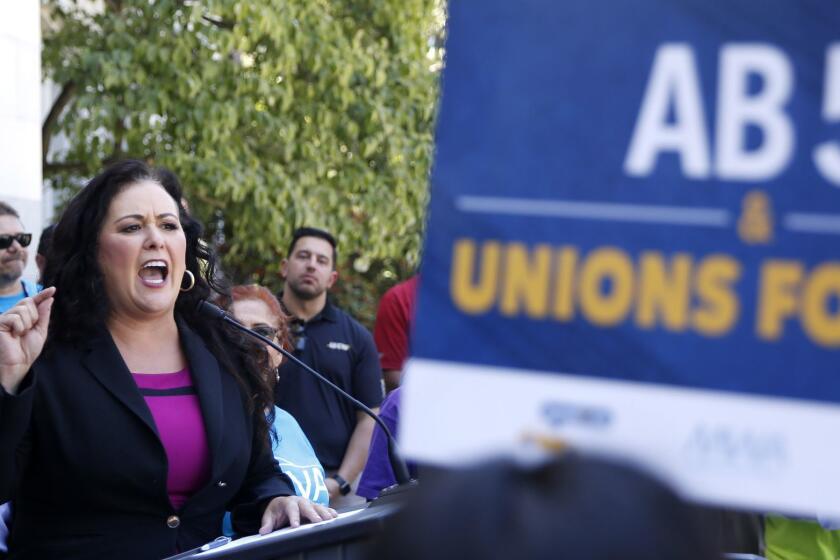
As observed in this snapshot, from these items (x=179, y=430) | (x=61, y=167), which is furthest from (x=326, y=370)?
(x=61, y=167)

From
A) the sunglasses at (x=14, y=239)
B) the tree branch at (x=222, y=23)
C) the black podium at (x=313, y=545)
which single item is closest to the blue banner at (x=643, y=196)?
the black podium at (x=313, y=545)

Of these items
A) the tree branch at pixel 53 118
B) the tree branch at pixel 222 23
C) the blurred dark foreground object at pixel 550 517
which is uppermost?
the tree branch at pixel 222 23

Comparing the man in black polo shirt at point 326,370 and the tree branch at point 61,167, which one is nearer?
the man in black polo shirt at point 326,370

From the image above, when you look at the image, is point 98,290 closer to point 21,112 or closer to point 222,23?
point 21,112

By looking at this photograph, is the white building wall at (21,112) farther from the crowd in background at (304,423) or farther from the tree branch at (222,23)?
the crowd in background at (304,423)

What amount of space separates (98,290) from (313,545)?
1366 mm

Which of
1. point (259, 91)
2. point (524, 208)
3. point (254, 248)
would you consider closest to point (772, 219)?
point (524, 208)

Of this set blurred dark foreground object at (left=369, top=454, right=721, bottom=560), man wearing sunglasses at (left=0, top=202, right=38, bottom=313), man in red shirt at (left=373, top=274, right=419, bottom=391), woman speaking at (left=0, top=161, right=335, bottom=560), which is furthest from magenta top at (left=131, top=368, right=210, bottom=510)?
man in red shirt at (left=373, top=274, right=419, bottom=391)

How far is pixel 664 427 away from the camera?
1536mm

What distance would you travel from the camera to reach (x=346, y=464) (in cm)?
704

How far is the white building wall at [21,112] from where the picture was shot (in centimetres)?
891

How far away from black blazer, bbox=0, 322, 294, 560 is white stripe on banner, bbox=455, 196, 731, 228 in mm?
1797

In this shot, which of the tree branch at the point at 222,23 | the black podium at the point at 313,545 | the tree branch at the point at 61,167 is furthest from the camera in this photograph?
the tree branch at the point at 61,167

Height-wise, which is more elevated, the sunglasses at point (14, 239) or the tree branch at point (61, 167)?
the tree branch at point (61, 167)
